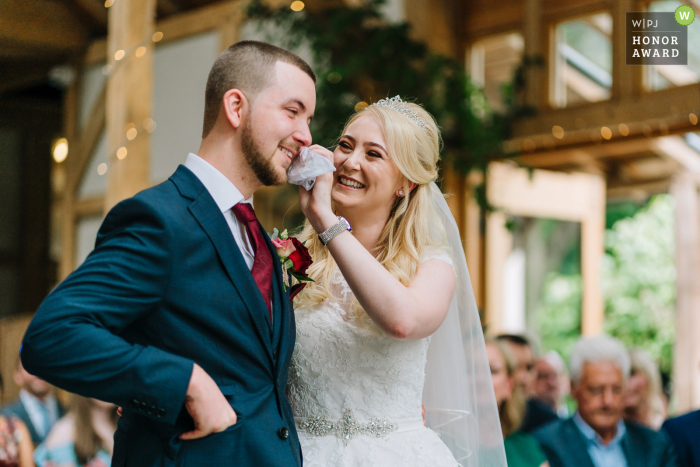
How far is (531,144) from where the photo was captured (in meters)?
4.80

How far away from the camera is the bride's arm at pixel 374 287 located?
5.44 ft

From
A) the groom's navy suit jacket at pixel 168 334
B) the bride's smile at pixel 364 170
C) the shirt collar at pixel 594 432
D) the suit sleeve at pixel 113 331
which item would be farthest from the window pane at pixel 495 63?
the suit sleeve at pixel 113 331

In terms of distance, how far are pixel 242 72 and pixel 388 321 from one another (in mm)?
697

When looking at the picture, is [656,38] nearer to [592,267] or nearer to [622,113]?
[622,113]

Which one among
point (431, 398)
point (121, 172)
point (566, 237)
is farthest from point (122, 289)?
point (566, 237)

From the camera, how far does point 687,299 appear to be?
570 centimetres

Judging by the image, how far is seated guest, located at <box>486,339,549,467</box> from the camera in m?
3.23

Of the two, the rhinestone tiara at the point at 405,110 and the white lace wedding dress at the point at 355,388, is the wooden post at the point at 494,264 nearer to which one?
the rhinestone tiara at the point at 405,110

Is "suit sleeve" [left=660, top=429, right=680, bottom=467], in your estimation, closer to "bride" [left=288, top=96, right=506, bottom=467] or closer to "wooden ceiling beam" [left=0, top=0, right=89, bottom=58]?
"bride" [left=288, top=96, right=506, bottom=467]

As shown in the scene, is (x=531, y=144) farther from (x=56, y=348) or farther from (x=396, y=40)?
(x=56, y=348)

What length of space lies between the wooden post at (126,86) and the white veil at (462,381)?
5.19ft

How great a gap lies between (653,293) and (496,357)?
152 inches

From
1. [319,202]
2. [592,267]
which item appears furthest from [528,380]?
[319,202]

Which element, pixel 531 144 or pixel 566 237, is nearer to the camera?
pixel 531 144
